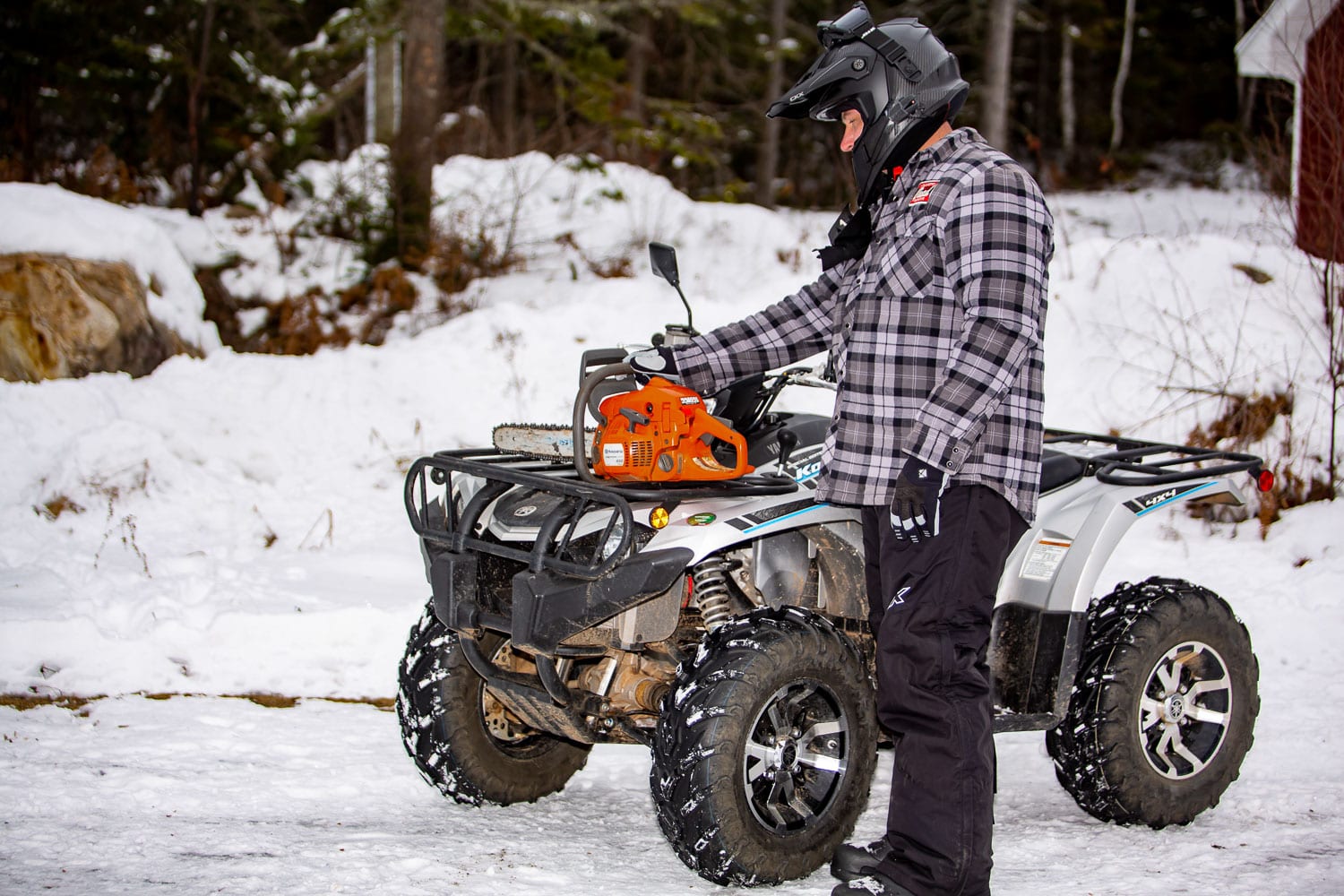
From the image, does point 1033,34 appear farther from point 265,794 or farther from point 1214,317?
point 265,794

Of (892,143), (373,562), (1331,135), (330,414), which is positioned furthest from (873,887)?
(1331,135)

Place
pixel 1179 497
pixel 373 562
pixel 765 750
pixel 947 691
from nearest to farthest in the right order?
pixel 947 691 → pixel 765 750 → pixel 1179 497 → pixel 373 562

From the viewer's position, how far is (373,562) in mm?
6996

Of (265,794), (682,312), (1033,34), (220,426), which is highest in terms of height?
(1033,34)

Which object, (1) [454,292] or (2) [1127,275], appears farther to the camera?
(1) [454,292]

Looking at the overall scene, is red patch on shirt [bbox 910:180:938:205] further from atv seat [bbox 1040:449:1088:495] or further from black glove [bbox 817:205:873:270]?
atv seat [bbox 1040:449:1088:495]

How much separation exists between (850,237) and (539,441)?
111 centimetres

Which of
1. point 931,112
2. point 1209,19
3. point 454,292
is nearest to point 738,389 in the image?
point 931,112

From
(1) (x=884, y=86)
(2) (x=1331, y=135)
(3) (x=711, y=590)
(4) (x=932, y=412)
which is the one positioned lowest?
(3) (x=711, y=590)

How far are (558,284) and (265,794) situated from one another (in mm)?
8381

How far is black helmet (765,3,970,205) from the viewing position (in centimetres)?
345

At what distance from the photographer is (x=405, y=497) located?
3.81 metres

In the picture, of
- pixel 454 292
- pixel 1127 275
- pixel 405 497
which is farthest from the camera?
pixel 454 292

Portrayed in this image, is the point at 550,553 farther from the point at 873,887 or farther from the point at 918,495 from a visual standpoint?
the point at 873,887
